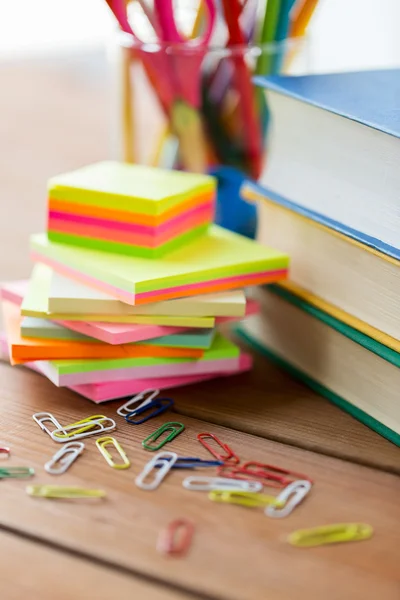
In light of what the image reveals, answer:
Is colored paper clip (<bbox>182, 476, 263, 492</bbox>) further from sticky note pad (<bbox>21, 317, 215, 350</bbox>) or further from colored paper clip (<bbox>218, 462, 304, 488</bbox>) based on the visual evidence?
sticky note pad (<bbox>21, 317, 215, 350</bbox>)

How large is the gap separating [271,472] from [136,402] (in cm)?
16

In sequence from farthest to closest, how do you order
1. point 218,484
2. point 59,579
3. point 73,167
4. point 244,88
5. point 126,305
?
point 73,167 → point 244,88 → point 126,305 → point 218,484 → point 59,579

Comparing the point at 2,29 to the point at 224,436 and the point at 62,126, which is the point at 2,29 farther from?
the point at 224,436

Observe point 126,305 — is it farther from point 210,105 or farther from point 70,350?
point 210,105

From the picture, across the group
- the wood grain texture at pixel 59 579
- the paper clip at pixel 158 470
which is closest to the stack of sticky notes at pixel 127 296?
the paper clip at pixel 158 470

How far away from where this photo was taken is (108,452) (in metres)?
0.70

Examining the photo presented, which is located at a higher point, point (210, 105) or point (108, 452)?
point (210, 105)

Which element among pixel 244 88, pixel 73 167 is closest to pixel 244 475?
pixel 244 88

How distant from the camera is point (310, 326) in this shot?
844 mm

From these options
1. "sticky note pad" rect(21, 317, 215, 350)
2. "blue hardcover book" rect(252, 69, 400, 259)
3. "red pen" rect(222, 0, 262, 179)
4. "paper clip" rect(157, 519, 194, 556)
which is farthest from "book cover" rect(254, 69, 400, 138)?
"paper clip" rect(157, 519, 194, 556)

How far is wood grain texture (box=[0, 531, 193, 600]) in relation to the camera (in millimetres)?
534

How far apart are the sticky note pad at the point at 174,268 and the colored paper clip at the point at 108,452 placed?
0.12 metres

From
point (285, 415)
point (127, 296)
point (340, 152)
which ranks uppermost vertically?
point (340, 152)

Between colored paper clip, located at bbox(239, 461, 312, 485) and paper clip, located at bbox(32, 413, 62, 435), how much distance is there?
0.53 feet
